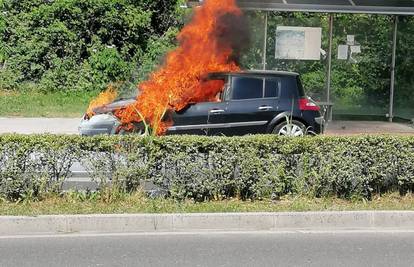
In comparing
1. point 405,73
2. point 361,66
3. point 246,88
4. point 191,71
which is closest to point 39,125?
point 191,71

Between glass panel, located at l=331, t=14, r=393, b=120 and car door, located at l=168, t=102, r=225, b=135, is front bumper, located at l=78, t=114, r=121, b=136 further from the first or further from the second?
glass panel, located at l=331, t=14, r=393, b=120

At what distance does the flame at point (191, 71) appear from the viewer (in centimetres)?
1088

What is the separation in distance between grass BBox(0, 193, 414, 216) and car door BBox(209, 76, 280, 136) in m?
4.45

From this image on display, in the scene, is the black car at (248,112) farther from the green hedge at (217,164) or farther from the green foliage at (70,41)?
the green foliage at (70,41)

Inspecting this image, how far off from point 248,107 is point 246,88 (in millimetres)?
396

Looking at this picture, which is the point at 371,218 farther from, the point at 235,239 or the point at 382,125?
the point at 382,125

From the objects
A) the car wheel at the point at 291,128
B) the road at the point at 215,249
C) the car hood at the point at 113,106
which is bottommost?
the road at the point at 215,249

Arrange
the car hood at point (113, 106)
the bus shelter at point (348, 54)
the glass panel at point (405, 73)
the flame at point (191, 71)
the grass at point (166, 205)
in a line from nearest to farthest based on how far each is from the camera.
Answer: the grass at point (166, 205) → the flame at point (191, 71) → the car hood at point (113, 106) → the bus shelter at point (348, 54) → the glass panel at point (405, 73)

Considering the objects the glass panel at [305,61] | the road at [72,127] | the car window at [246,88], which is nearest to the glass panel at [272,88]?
the car window at [246,88]

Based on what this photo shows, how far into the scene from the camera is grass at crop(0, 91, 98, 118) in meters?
17.2

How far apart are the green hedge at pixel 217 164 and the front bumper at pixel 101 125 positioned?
13.1 ft

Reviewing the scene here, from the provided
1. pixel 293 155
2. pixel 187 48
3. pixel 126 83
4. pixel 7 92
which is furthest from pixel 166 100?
pixel 7 92

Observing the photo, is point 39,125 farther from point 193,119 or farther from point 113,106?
point 193,119

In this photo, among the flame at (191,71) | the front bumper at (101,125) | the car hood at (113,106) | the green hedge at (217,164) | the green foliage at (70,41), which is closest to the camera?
the green hedge at (217,164)
